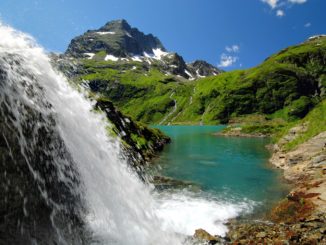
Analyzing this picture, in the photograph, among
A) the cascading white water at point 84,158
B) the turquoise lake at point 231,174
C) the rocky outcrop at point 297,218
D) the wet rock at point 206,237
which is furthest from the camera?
the turquoise lake at point 231,174

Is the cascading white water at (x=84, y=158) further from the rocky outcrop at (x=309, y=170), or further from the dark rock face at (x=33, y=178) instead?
the rocky outcrop at (x=309, y=170)

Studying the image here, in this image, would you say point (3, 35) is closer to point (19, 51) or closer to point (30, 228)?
point (19, 51)

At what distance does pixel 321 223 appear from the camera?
2378 centimetres

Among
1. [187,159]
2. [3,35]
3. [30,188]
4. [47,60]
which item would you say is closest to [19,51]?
[3,35]

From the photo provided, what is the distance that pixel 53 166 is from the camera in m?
14.8

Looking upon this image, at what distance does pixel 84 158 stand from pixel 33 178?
440 cm

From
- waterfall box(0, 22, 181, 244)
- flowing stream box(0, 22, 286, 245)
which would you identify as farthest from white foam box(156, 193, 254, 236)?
waterfall box(0, 22, 181, 244)

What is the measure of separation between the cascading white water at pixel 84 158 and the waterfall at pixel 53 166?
0.14ft

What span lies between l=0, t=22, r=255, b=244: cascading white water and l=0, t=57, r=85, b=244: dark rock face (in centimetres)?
9

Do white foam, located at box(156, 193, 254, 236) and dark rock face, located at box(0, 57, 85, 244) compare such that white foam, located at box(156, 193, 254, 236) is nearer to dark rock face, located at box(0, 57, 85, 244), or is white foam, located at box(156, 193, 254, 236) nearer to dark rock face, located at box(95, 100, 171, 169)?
dark rock face, located at box(0, 57, 85, 244)

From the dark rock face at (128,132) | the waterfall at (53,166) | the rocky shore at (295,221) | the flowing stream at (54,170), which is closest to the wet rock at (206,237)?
the rocky shore at (295,221)

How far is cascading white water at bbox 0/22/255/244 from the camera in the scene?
14758mm

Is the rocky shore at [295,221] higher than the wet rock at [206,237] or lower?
higher

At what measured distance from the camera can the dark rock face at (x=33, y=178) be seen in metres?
11.9
